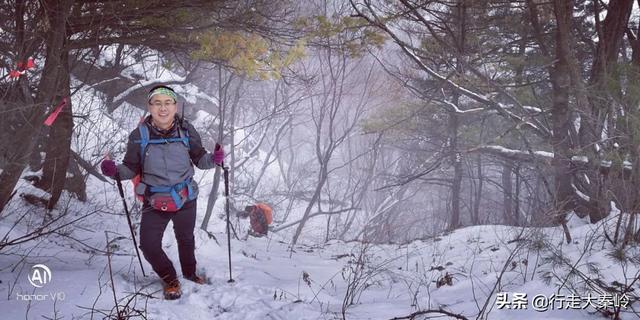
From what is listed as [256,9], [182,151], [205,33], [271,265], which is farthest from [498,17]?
[182,151]

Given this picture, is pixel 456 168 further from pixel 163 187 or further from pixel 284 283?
pixel 163 187

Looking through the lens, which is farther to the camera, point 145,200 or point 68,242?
point 68,242

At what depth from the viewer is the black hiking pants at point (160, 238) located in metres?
3.33

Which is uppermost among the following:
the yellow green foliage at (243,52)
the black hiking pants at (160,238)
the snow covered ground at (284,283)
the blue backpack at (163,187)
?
the yellow green foliage at (243,52)

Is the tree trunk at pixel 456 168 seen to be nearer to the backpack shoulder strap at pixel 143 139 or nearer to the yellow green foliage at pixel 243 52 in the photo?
the yellow green foliage at pixel 243 52

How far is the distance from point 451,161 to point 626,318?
27.9 feet

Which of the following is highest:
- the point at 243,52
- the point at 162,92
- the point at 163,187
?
the point at 243,52

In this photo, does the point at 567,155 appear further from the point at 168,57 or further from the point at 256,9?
A: the point at 168,57

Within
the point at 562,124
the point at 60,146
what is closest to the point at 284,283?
the point at 60,146

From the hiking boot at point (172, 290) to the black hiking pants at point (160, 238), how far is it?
0.35ft

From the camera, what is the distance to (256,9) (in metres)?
5.03

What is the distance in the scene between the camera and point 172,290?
320 cm

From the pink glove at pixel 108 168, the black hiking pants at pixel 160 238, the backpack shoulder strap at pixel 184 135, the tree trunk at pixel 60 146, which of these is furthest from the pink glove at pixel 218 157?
the tree trunk at pixel 60 146

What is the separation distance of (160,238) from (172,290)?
46 centimetres
